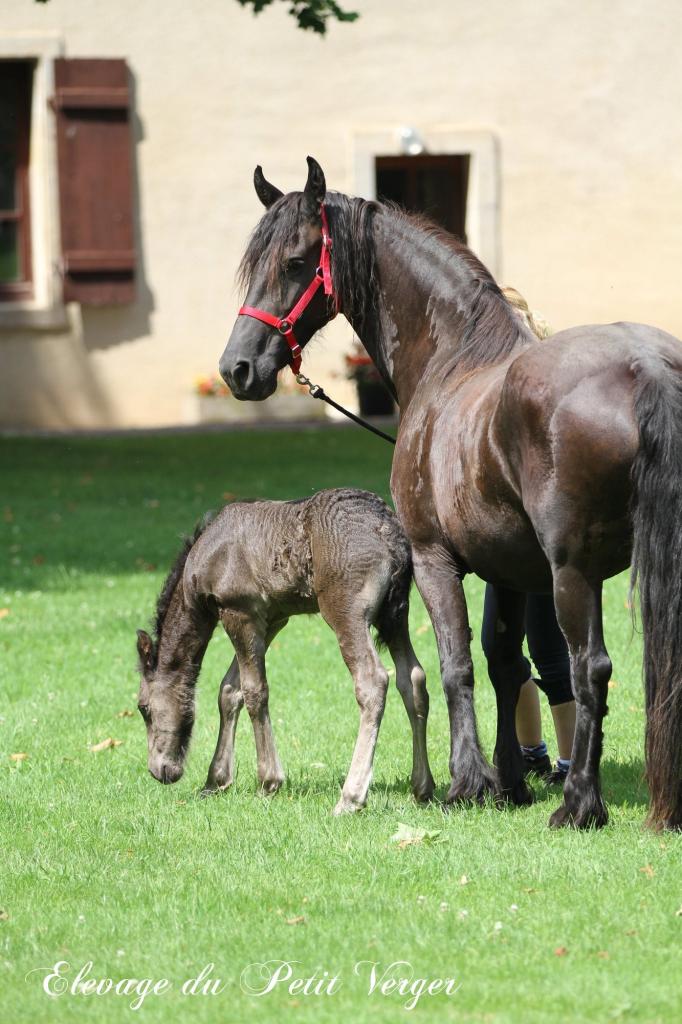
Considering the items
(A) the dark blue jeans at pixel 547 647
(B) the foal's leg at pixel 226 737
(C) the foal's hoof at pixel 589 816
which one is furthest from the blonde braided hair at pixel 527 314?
(C) the foal's hoof at pixel 589 816

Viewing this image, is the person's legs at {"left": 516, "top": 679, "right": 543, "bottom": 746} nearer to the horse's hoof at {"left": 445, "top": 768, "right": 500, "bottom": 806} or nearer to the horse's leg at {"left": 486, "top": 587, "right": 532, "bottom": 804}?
the horse's leg at {"left": 486, "top": 587, "right": 532, "bottom": 804}

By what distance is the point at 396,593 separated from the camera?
236 inches

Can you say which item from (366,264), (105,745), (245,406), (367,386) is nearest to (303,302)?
(366,264)

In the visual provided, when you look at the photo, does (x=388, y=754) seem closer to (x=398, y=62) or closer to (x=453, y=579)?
(x=453, y=579)

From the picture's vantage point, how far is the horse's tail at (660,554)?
4.90 m

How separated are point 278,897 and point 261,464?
476 inches

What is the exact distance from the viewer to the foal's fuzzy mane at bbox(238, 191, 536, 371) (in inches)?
234

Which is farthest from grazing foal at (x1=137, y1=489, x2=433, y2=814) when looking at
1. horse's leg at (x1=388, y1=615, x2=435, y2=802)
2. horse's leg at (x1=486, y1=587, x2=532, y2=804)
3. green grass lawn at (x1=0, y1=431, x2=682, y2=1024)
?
horse's leg at (x1=486, y1=587, x2=532, y2=804)

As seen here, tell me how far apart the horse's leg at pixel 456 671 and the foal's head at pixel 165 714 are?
3.88 feet

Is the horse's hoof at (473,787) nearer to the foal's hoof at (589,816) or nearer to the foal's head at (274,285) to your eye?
the foal's hoof at (589,816)

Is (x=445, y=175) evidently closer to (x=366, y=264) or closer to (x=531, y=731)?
(x=531, y=731)

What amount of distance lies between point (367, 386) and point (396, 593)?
47.0 ft

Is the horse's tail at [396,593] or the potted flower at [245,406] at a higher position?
the horse's tail at [396,593]

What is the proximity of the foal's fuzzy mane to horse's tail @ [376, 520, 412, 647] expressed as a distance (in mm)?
760
